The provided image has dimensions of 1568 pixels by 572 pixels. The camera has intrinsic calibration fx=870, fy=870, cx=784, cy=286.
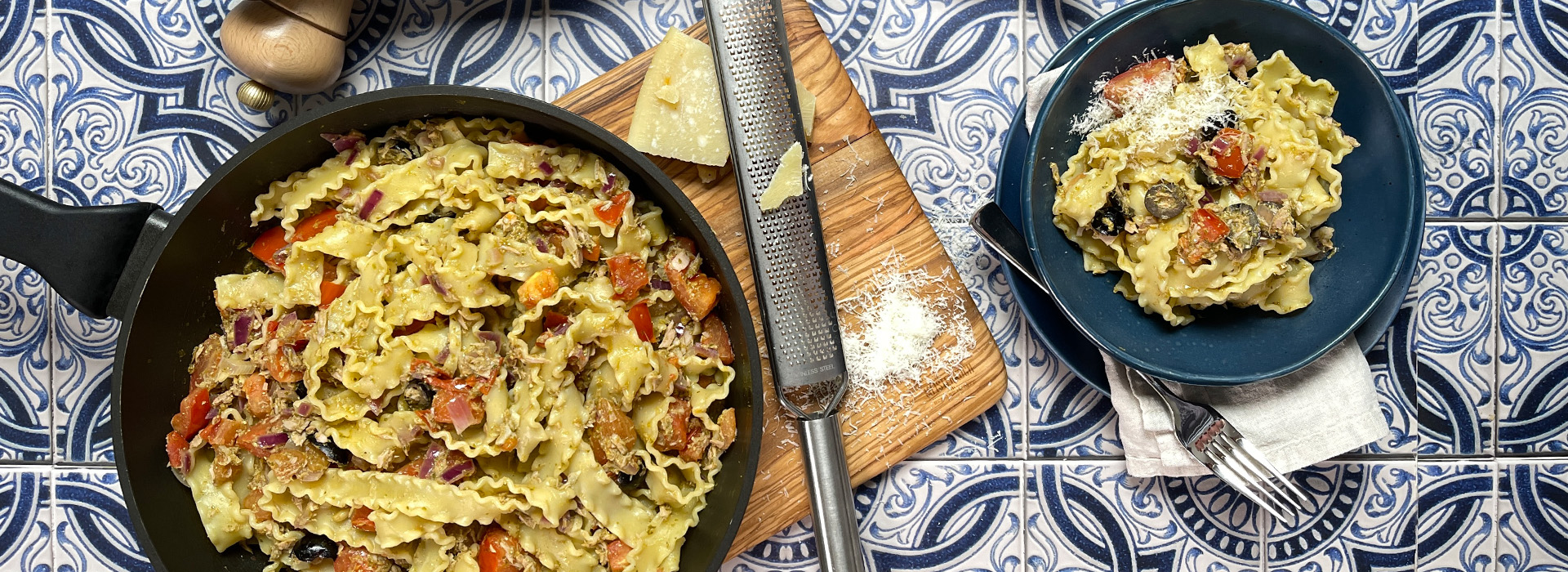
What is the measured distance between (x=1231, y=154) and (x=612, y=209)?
187cm

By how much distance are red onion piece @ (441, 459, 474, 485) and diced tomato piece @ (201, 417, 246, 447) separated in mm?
651

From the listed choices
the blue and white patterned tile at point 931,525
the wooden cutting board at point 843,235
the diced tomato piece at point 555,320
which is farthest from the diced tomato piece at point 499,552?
the blue and white patterned tile at point 931,525

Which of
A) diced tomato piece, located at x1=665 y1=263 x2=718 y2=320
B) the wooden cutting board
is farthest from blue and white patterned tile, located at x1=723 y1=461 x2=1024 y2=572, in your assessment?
diced tomato piece, located at x1=665 y1=263 x2=718 y2=320

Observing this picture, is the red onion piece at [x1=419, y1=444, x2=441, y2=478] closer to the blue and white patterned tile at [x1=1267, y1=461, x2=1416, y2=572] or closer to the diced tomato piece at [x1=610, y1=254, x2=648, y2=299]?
the diced tomato piece at [x1=610, y1=254, x2=648, y2=299]

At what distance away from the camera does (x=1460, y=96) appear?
3.15 m

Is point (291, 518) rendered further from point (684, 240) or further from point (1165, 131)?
point (1165, 131)

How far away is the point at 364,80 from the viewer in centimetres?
308

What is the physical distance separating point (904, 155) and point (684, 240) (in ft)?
2.96

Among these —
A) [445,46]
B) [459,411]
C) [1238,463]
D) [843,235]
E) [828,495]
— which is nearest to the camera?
[459,411]

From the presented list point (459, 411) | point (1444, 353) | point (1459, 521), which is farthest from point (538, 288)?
point (1459, 521)

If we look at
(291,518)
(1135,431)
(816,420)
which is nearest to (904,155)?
(816,420)

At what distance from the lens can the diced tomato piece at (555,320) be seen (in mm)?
2617

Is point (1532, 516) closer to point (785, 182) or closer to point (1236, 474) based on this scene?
Answer: point (1236, 474)

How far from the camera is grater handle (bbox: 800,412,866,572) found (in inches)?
108
